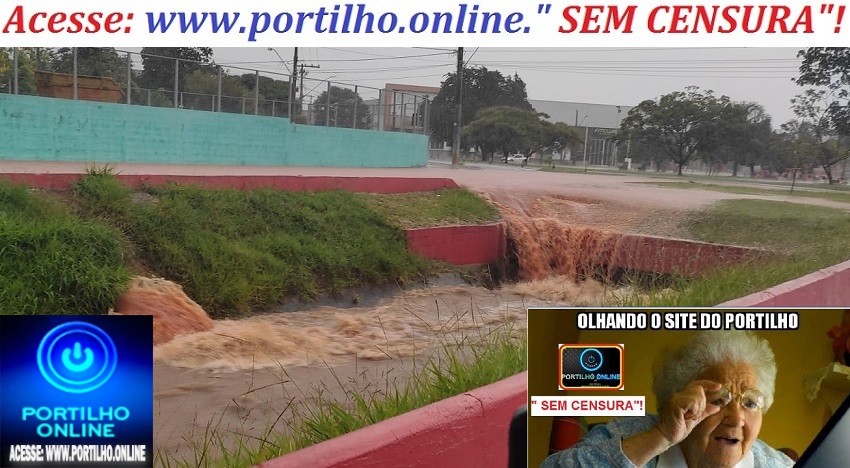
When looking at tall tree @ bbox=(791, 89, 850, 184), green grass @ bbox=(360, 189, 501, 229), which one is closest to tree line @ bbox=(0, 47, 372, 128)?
green grass @ bbox=(360, 189, 501, 229)

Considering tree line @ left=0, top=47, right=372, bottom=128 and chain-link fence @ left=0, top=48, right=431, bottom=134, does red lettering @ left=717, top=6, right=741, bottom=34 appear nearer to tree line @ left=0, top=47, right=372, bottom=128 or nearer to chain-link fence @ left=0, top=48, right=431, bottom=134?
chain-link fence @ left=0, top=48, right=431, bottom=134

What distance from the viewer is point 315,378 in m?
2.95

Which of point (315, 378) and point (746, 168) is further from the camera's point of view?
point (746, 168)

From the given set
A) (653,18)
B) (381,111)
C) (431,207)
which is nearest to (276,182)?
(381,111)

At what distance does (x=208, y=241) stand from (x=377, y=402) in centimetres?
Result: 79

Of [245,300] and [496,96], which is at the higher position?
[496,96]

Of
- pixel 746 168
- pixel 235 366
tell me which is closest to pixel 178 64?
pixel 235 366

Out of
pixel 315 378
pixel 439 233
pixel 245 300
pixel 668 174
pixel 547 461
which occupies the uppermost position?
pixel 668 174

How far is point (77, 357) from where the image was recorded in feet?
9.27

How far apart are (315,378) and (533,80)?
1.30 m

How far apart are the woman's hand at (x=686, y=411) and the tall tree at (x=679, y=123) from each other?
825 millimetres

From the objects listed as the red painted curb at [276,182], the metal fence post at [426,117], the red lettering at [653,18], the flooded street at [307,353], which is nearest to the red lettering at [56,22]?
the red painted curb at [276,182]

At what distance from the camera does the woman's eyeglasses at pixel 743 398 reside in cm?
286

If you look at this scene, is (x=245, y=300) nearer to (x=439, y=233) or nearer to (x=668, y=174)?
(x=439, y=233)
